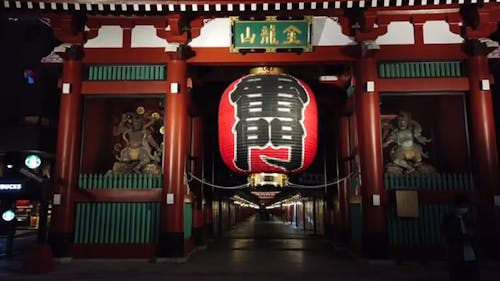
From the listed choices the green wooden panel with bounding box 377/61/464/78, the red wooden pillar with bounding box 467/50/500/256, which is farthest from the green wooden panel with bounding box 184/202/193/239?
the red wooden pillar with bounding box 467/50/500/256

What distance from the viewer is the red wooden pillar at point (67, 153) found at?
9.93 meters

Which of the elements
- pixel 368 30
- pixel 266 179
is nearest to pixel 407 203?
pixel 266 179

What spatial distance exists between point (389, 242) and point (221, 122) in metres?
5.32

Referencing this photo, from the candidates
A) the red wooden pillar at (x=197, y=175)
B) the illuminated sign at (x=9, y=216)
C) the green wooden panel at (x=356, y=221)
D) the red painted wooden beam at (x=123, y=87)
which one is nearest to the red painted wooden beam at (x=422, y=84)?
the green wooden panel at (x=356, y=221)

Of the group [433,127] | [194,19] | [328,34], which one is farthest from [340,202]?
[194,19]

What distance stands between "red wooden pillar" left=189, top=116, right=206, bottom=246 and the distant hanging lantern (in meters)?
4.50

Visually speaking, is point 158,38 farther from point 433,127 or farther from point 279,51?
point 433,127

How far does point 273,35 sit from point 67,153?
645 centimetres

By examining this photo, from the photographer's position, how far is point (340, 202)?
1465 centimetres

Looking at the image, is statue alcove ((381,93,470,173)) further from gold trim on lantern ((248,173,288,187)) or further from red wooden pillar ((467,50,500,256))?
gold trim on lantern ((248,173,288,187))

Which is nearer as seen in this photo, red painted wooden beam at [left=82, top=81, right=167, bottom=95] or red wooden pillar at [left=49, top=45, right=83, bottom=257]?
red wooden pillar at [left=49, top=45, right=83, bottom=257]

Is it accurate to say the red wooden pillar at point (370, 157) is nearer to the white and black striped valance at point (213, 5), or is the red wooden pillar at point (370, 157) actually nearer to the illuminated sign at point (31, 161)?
the white and black striped valance at point (213, 5)

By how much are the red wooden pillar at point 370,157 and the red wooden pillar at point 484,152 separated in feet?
8.11

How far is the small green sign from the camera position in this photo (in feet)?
34.5
